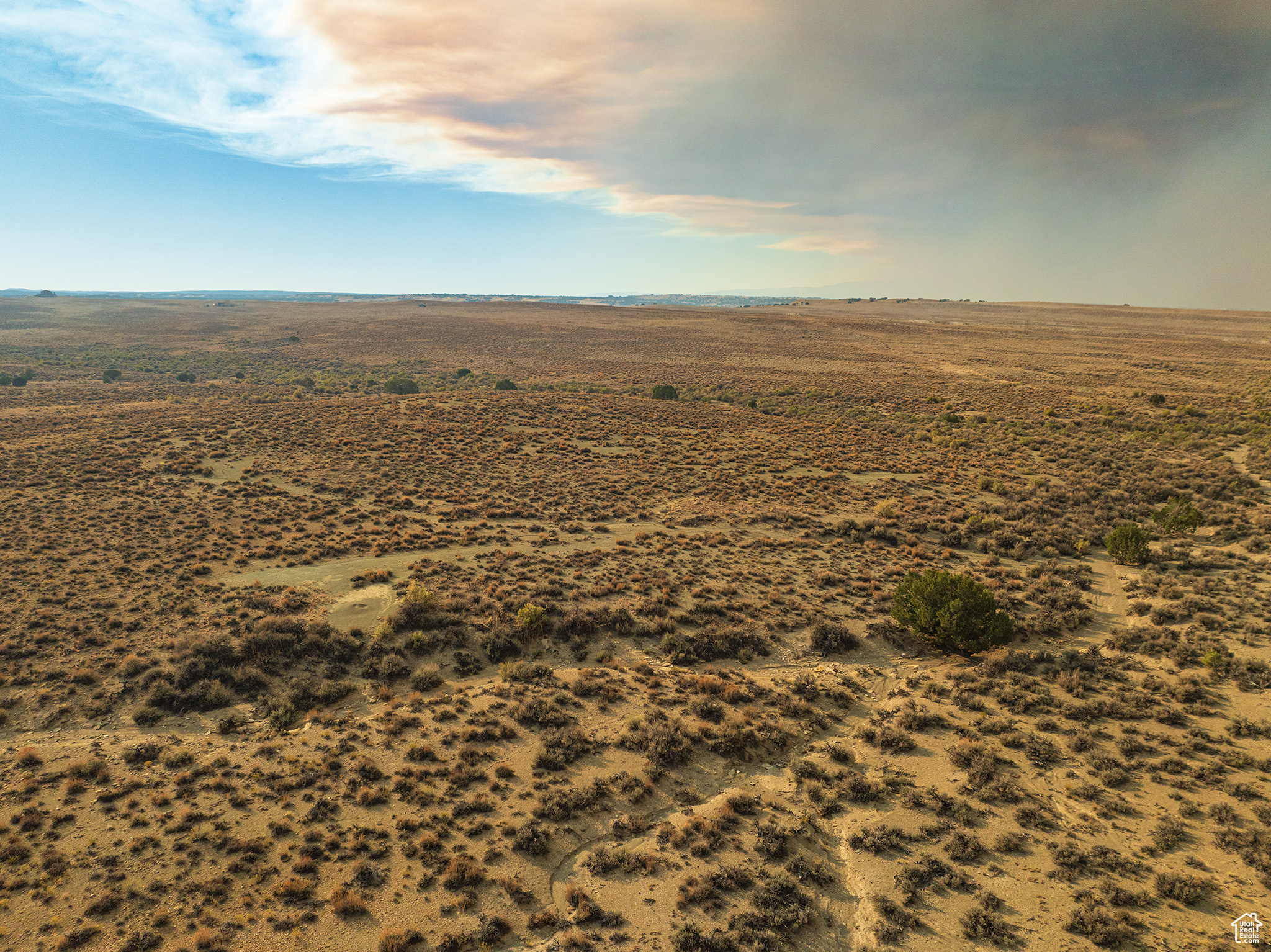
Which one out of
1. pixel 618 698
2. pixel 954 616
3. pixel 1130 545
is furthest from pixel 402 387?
pixel 1130 545

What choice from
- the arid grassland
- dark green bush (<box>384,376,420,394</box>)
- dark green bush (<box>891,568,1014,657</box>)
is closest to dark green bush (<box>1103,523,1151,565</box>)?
the arid grassland

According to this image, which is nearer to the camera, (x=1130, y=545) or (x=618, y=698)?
(x=618, y=698)

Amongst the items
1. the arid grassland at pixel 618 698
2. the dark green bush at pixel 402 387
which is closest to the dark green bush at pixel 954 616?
the arid grassland at pixel 618 698

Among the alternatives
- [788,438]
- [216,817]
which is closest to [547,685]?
[216,817]

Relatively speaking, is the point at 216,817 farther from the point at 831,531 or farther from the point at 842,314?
the point at 842,314

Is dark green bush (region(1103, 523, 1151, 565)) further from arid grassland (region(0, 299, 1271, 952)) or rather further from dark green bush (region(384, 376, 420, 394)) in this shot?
dark green bush (region(384, 376, 420, 394))

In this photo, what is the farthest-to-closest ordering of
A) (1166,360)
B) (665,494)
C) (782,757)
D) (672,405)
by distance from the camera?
1. (1166,360)
2. (672,405)
3. (665,494)
4. (782,757)

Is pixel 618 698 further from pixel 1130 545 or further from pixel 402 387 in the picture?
pixel 402 387

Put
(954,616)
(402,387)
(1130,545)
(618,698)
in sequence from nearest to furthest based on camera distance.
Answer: (618,698) → (954,616) → (1130,545) → (402,387)
